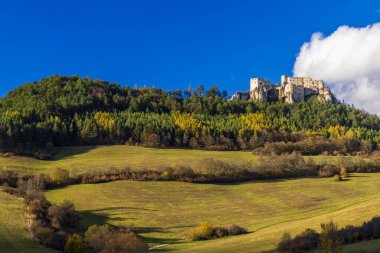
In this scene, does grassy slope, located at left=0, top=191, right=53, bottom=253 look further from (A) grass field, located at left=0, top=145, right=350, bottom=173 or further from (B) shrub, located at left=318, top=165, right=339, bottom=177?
(B) shrub, located at left=318, top=165, right=339, bottom=177

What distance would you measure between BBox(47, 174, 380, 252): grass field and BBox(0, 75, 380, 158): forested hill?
139 ft

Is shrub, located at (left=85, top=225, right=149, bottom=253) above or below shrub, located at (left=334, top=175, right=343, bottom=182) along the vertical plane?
below

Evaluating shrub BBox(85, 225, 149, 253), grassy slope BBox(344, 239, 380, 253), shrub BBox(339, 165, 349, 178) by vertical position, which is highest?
shrub BBox(339, 165, 349, 178)

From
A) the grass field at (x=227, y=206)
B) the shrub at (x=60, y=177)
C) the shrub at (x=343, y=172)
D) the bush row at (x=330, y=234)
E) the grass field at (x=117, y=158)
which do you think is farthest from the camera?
the shrub at (x=343, y=172)

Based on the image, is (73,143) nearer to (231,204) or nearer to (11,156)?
(11,156)

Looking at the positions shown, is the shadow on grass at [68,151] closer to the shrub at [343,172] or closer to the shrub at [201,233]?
the shrub at [201,233]

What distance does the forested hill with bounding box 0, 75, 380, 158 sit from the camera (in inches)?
5221

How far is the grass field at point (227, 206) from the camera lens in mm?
52125

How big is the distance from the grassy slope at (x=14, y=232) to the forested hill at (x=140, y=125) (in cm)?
6258

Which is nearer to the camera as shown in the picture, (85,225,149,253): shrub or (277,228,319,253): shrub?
(277,228,319,253): shrub

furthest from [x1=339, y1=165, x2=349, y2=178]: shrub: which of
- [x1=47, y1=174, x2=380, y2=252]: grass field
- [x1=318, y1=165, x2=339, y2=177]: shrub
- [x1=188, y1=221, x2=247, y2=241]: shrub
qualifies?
[x1=188, y1=221, x2=247, y2=241]: shrub

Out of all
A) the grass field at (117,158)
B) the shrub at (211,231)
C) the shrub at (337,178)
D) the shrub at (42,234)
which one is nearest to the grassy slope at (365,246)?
the shrub at (211,231)

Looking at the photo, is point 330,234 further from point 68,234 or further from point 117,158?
point 117,158

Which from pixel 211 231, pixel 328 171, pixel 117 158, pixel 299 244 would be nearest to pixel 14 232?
pixel 211 231
